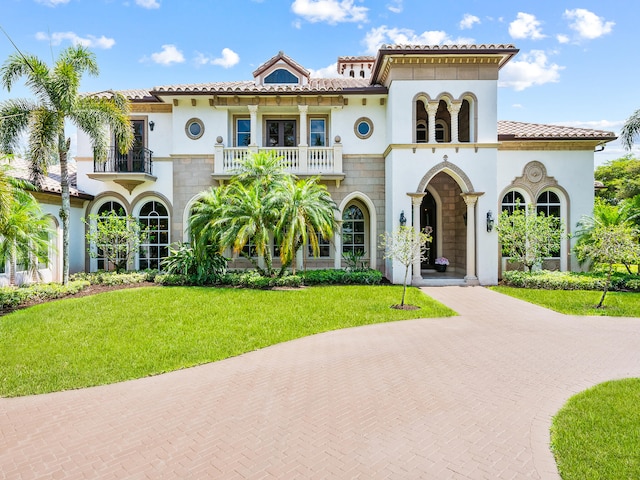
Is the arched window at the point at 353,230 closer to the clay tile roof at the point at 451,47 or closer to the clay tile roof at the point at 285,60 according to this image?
the clay tile roof at the point at 451,47

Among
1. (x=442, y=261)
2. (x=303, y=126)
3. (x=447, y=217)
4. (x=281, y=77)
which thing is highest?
(x=281, y=77)

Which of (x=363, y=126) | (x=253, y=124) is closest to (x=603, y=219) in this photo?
(x=363, y=126)

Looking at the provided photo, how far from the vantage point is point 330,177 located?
1661 centimetres

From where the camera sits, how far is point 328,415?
4.68 meters

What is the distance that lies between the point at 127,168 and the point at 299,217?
8718 millimetres

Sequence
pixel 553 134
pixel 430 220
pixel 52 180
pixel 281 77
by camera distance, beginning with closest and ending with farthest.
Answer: pixel 52 180 → pixel 553 134 → pixel 281 77 → pixel 430 220

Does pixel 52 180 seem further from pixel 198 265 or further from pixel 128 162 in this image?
pixel 198 265

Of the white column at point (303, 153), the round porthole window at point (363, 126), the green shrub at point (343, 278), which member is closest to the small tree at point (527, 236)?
the green shrub at point (343, 278)

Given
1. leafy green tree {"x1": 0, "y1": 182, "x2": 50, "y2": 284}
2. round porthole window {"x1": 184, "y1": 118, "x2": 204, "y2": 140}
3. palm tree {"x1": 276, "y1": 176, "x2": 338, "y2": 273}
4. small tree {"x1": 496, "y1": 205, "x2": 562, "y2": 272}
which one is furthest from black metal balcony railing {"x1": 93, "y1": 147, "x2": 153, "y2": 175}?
small tree {"x1": 496, "y1": 205, "x2": 562, "y2": 272}

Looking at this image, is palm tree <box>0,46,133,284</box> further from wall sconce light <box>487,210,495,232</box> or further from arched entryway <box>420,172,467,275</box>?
wall sconce light <box>487,210,495,232</box>

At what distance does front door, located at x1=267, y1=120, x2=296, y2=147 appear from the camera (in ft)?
58.7

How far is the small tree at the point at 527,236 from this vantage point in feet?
47.9

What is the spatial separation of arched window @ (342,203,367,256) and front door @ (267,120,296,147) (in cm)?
409

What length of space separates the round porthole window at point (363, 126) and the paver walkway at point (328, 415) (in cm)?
1150
